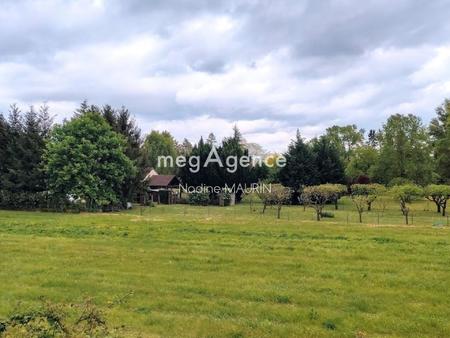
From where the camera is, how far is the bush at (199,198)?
38.6m

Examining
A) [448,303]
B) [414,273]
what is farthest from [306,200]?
[448,303]

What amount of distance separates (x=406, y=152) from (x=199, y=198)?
20635 millimetres

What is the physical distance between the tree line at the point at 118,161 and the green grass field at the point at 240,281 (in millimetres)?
13317

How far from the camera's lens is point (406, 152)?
3662 cm

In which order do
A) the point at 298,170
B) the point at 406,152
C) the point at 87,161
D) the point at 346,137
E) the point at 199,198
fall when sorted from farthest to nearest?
the point at 346,137
the point at 298,170
the point at 199,198
the point at 406,152
the point at 87,161

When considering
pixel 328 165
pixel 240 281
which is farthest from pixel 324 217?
pixel 328 165

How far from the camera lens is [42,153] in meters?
28.0

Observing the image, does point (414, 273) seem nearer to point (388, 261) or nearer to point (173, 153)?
point (388, 261)

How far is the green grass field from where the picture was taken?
5750mm

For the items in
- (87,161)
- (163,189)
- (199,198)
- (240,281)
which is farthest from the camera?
(163,189)

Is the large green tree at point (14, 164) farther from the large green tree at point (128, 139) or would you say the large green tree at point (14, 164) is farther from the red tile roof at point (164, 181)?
the red tile roof at point (164, 181)

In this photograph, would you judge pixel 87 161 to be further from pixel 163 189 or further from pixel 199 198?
pixel 163 189

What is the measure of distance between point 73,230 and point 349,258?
33.5ft

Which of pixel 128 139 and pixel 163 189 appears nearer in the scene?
pixel 128 139
